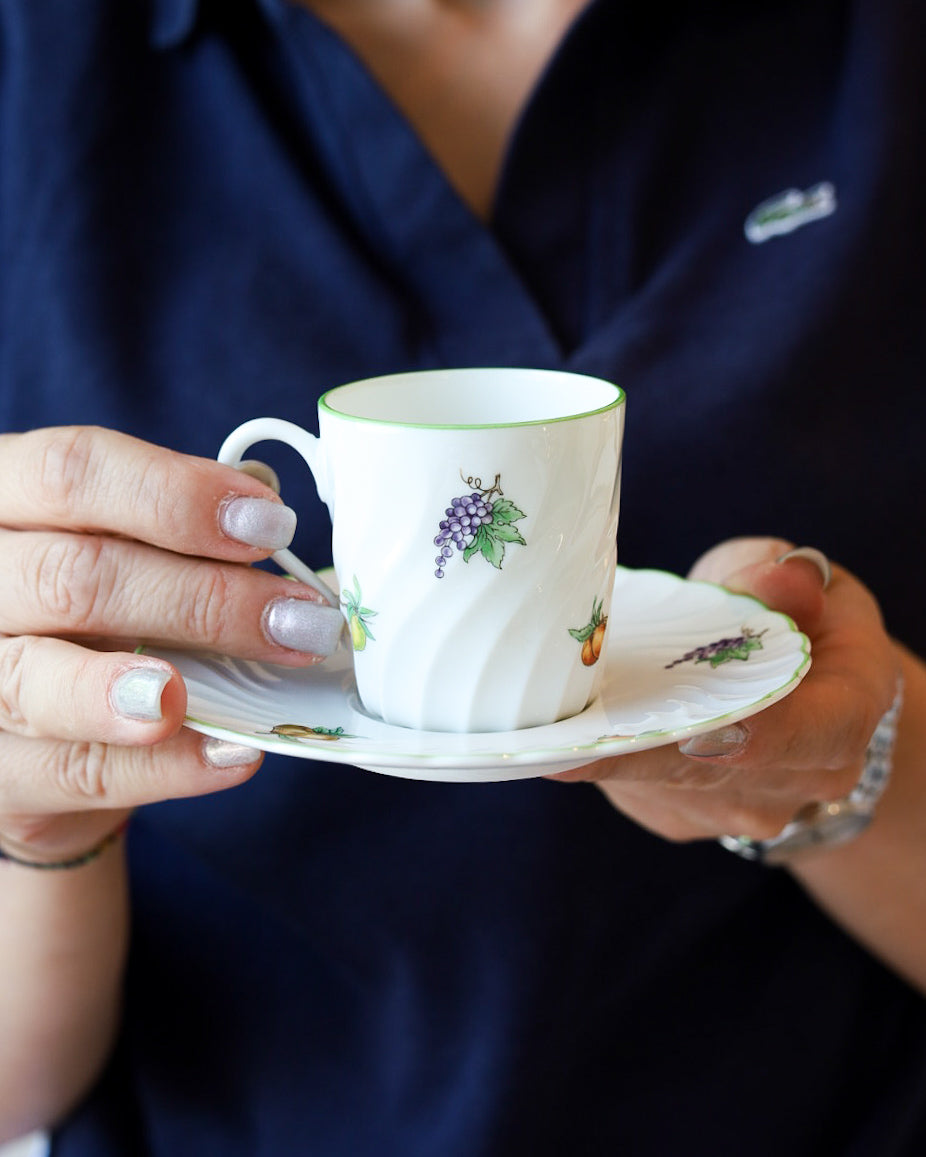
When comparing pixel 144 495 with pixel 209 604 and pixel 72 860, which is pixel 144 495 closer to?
pixel 209 604

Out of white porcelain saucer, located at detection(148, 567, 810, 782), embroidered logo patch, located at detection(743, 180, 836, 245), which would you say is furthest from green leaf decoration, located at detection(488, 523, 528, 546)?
embroidered logo patch, located at detection(743, 180, 836, 245)

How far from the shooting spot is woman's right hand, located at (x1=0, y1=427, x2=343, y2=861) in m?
0.58

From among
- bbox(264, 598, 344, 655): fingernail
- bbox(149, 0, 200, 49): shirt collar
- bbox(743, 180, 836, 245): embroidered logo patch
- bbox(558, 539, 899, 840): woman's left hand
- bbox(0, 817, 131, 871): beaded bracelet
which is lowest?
bbox(0, 817, 131, 871): beaded bracelet

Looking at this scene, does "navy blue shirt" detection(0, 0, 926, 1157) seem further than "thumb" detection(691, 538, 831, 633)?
Yes

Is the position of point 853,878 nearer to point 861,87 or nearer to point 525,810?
point 525,810

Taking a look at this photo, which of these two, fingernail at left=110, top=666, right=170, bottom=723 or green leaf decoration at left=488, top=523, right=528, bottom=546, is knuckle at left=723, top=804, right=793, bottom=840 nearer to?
green leaf decoration at left=488, top=523, right=528, bottom=546

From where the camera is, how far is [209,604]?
0.61 meters

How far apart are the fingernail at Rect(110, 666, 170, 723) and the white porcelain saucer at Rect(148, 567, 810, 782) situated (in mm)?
24

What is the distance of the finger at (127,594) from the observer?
1.96 ft

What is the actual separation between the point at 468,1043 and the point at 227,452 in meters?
0.59

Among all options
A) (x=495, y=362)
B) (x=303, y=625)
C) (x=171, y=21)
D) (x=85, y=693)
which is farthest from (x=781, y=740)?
(x=171, y=21)

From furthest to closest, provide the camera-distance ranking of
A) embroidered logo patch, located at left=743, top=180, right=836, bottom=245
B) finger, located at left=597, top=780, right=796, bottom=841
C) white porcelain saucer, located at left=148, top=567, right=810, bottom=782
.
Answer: embroidered logo patch, located at left=743, top=180, right=836, bottom=245, finger, located at left=597, top=780, right=796, bottom=841, white porcelain saucer, located at left=148, top=567, right=810, bottom=782

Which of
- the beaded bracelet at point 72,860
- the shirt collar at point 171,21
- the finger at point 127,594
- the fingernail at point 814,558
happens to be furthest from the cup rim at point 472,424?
the shirt collar at point 171,21

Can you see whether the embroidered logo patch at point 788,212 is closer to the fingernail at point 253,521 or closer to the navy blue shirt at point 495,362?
the navy blue shirt at point 495,362
